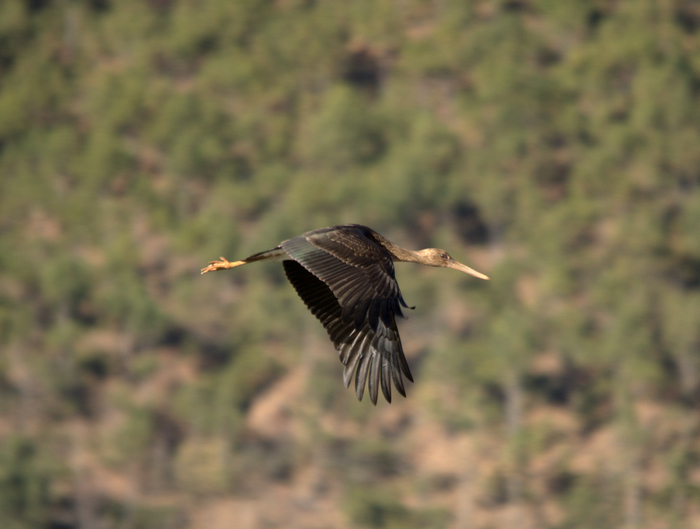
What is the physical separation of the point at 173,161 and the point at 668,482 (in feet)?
99.0

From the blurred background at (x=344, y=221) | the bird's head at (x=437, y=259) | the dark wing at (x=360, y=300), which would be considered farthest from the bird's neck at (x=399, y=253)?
the blurred background at (x=344, y=221)

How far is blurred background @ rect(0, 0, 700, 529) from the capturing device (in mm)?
42562

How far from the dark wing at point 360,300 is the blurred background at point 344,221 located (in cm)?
2983

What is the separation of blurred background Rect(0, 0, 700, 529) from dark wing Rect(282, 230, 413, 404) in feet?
97.9

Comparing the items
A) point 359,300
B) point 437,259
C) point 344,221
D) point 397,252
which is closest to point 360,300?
point 359,300

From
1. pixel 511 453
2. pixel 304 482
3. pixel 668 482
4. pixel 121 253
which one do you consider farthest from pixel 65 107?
pixel 668 482

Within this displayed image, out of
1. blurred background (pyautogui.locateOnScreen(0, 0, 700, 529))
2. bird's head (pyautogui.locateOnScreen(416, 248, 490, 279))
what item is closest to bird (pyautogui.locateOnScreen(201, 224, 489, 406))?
bird's head (pyautogui.locateOnScreen(416, 248, 490, 279))

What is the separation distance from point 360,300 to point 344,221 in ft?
130

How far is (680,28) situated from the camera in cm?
6731

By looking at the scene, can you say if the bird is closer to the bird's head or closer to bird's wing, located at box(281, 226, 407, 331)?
bird's wing, located at box(281, 226, 407, 331)

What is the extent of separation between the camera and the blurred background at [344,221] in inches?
1676

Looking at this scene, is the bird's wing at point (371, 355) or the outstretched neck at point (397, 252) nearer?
the bird's wing at point (371, 355)

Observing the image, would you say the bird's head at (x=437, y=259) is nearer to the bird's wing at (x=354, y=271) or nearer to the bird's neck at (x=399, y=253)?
the bird's neck at (x=399, y=253)

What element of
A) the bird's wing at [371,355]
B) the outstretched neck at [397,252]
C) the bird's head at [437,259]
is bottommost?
the bird's wing at [371,355]
